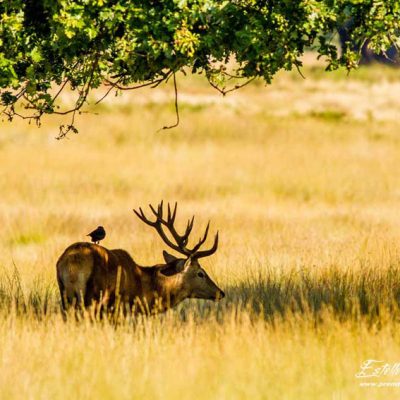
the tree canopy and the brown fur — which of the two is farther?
the brown fur

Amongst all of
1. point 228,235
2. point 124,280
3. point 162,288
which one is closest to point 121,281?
point 124,280

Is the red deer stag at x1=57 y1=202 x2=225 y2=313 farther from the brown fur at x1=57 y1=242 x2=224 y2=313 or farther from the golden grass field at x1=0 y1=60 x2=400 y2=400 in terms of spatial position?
the golden grass field at x1=0 y1=60 x2=400 y2=400

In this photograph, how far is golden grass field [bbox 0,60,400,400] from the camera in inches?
431

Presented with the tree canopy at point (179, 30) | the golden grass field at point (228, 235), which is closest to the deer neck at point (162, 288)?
the golden grass field at point (228, 235)

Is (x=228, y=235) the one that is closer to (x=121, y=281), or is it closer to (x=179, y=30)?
(x=121, y=281)

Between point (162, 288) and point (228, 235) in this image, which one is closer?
point (162, 288)

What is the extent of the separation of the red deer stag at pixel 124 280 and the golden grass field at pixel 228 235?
1.20 ft

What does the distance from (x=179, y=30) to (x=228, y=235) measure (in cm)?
1179

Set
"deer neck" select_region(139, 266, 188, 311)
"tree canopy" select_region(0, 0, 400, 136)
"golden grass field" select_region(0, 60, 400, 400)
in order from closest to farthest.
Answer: "golden grass field" select_region(0, 60, 400, 400)
"tree canopy" select_region(0, 0, 400, 136)
"deer neck" select_region(139, 266, 188, 311)

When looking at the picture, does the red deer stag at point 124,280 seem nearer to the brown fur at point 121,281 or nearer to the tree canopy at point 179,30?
the brown fur at point 121,281

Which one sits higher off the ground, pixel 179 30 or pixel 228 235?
pixel 179 30

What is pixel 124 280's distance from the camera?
45.6ft

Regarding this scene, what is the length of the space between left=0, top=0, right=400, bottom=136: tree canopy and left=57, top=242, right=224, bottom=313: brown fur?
6.03 feet

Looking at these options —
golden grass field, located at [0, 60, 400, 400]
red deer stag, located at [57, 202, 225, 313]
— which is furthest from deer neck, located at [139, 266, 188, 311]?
golden grass field, located at [0, 60, 400, 400]
